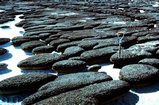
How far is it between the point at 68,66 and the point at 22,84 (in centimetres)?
72

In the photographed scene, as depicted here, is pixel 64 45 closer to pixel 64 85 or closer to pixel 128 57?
pixel 128 57

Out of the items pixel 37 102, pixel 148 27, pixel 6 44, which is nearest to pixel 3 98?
pixel 37 102

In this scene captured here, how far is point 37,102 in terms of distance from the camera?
206 cm

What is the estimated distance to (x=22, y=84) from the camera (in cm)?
244

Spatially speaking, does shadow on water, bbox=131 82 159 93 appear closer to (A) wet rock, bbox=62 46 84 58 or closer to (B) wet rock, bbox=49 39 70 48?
(A) wet rock, bbox=62 46 84 58

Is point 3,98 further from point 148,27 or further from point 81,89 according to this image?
point 148,27

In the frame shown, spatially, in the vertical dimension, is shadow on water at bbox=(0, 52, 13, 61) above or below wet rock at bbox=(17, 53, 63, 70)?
below

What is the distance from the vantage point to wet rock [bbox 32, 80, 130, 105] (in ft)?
6.50

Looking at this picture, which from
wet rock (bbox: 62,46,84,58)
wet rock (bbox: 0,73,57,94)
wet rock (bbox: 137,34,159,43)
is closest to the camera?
wet rock (bbox: 0,73,57,94)

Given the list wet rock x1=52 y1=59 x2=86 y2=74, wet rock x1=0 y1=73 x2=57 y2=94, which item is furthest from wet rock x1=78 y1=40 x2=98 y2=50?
wet rock x1=0 y1=73 x2=57 y2=94

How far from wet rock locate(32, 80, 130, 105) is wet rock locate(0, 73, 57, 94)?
1.56ft

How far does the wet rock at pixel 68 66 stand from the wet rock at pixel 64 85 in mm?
384

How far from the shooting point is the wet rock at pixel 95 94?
6.50 ft

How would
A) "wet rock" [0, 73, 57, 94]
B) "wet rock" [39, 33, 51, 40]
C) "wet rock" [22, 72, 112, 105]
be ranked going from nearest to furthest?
"wet rock" [22, 72, 112, 105] < "wet rock" [0, 73, 57, 94] < "wet rock" [39, 33, 51, 40]
